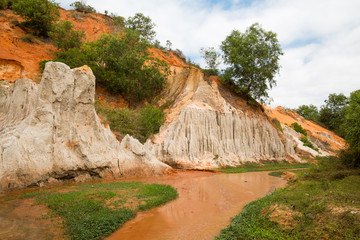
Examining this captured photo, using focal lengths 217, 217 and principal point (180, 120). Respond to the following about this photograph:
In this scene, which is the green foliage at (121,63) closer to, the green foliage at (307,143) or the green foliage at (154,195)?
the green foliage at (154,195)

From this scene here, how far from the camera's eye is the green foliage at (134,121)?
65.0 feet

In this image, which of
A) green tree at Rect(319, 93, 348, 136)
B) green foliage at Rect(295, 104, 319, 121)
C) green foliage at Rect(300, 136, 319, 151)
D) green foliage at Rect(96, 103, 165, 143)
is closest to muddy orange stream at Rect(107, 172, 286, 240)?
green foliage at Rect(96, 103, 165, 143)

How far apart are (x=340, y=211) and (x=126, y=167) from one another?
429 inches

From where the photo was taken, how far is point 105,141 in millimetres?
12812

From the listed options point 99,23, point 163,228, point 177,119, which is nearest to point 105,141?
point 163,228

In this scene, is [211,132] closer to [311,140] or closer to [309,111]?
[311,140]

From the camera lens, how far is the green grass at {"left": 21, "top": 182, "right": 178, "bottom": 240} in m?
5.67

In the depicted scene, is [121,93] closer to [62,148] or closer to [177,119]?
[177,119]

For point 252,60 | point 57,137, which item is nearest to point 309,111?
point 252,60

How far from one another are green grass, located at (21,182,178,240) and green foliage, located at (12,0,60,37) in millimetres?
28501

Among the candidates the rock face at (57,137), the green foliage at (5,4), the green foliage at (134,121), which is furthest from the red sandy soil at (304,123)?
the green foliage at (5,4)

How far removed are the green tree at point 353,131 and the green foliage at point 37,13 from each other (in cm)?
3400

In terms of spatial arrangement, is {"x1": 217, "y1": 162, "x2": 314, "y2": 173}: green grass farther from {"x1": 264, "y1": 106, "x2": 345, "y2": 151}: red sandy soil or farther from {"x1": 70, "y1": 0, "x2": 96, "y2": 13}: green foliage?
{"x1": 70, "y1": 0, "x2": 96, "y2": 13}: green foliage

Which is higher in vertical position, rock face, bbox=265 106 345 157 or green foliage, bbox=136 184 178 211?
rock face, bbox=265 106 345 157
